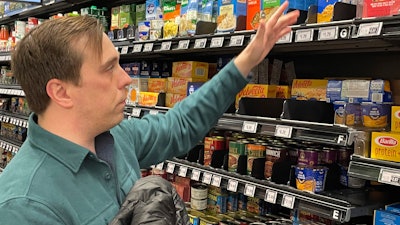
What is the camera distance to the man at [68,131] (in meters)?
1.13

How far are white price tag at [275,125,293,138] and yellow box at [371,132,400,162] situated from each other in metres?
0.39

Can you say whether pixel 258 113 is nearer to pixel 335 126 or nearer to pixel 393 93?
pixel 335 126

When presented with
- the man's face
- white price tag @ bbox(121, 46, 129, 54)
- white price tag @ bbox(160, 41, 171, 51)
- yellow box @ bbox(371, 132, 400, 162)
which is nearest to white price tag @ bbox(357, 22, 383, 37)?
yellow box @ bbox(371, 132, 400, 162)

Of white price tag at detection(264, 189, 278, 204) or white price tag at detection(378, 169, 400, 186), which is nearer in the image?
white price tag at detection(378, 169, 400, 186)

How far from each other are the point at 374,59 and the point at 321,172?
2.82ft

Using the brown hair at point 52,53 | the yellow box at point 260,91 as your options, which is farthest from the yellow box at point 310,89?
the brown hair at point 52,53

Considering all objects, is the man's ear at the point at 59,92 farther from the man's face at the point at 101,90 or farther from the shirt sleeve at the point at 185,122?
the shirt sleeve at the point at 185,122

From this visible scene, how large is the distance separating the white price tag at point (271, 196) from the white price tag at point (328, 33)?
761 millimetres

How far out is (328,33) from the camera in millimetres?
1830

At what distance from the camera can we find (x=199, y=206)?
114 inches

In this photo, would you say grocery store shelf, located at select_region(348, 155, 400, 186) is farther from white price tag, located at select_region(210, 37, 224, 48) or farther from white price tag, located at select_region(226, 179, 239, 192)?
white price tag, located at select_region(210, 37, 224, 48)

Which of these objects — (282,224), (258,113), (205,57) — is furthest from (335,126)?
(205,57)

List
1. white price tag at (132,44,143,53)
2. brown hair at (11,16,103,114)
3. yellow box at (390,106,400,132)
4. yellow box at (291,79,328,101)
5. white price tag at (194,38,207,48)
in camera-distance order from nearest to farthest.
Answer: brown hair at (11,16,103,114)
yellow box at (390,106,400,132)
yellow box at (291,79,328,101)
white price tag at (194,38,207,48)
white price tag at (132,44,143,53)

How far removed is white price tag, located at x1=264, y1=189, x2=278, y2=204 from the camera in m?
2.14
